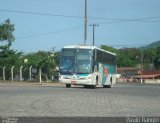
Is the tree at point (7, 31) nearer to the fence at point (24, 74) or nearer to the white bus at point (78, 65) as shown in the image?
the fence at point (24, 74)

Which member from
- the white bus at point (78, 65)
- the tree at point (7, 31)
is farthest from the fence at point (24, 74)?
the white bus at point (78, 65)

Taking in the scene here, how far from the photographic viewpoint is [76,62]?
129 feet

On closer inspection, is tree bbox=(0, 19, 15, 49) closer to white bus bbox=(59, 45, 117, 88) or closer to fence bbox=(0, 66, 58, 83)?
fence bbox=(0, 66, 58, 83)

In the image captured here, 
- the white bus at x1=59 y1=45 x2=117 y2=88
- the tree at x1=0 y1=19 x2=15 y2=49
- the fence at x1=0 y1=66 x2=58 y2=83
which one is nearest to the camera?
the white bus at x1=59 y1=45 x2=117 y2=88

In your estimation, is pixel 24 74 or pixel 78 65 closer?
pixel 78 65

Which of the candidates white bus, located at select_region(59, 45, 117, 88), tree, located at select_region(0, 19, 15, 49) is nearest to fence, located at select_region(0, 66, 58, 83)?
tree, located at select_region(0, 19, 15, 49)

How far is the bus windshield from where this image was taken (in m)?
39.4

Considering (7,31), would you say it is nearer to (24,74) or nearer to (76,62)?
(24,74)

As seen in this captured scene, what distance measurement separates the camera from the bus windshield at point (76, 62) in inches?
1550

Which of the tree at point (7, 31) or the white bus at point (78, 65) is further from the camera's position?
the tree at point (7, 31)

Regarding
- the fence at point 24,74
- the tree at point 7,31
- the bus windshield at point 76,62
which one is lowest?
the fence at point 24,74

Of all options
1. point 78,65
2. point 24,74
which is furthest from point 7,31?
point 78,65

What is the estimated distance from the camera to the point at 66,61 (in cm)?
3953

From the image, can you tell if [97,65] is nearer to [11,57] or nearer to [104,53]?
[104,53]
